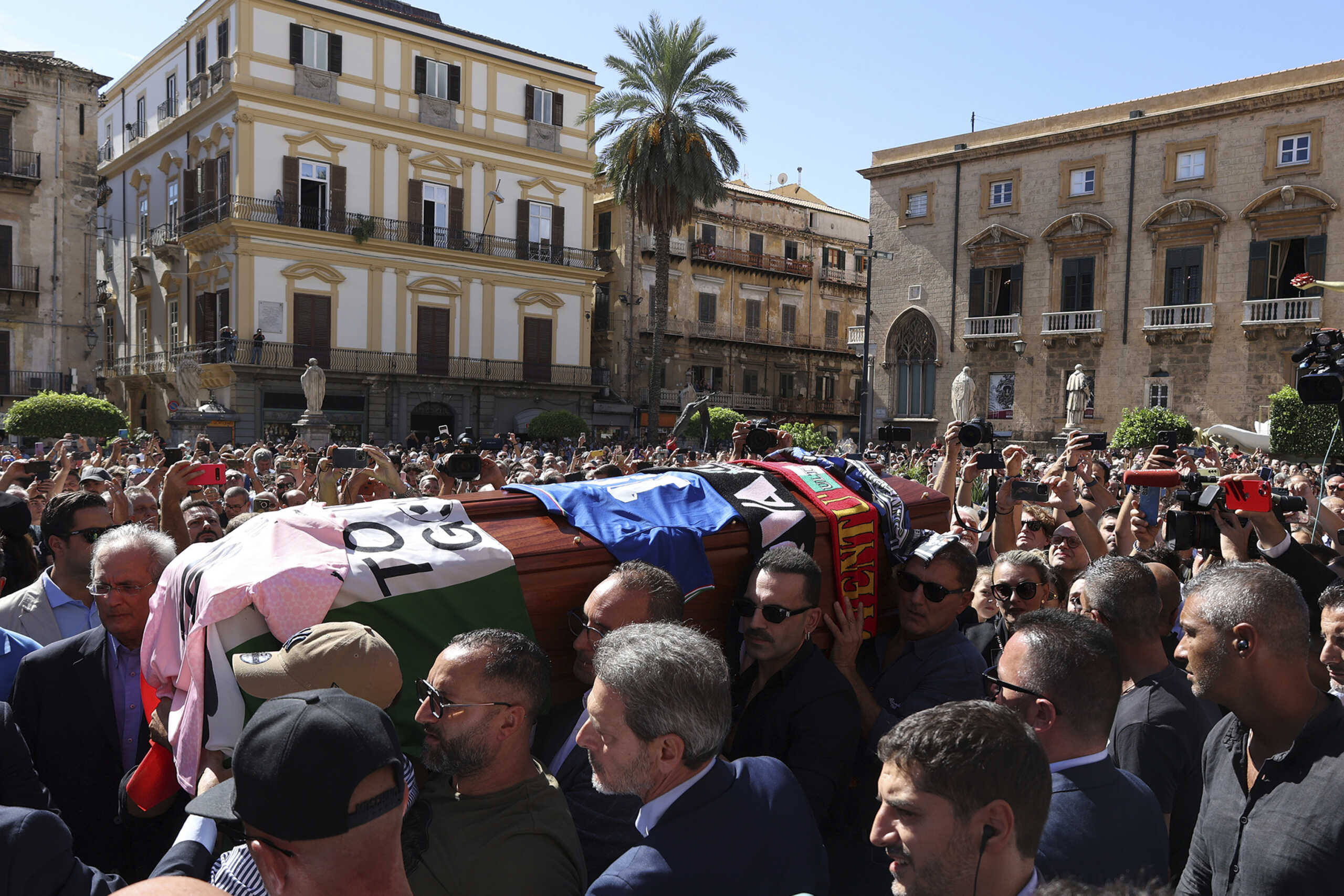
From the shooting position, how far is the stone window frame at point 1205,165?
28.3m

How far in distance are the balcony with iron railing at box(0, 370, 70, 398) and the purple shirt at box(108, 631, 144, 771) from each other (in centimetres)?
2853

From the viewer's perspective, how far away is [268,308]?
28.1m

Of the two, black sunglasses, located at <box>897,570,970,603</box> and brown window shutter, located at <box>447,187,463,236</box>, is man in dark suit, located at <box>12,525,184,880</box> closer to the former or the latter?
black sunglasses, located at <box>897,570,970,603</box>

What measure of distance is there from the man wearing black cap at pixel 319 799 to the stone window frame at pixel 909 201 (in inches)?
1317

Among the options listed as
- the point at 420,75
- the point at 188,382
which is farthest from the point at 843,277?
the point at 188,382

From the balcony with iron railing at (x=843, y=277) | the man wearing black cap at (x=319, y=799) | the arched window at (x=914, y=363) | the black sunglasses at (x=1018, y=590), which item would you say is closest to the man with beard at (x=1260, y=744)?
the black sunglasses at (x=1018, y=590)

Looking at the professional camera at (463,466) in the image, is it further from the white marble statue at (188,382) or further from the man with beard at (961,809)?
the white marble statue at (188,382)

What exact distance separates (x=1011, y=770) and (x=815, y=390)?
144 feet

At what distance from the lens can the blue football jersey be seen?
11.6 feet

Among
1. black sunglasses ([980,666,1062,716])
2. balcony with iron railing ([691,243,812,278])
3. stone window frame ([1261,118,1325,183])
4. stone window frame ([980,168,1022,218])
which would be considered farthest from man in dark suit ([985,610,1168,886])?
balcony with iron railing ([691,243,812,278])

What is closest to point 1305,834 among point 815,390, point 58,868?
point 58,868

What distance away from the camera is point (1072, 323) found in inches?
1195

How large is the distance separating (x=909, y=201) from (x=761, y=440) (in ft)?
101

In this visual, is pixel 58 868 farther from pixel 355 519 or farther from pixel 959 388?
pixel 959 388
